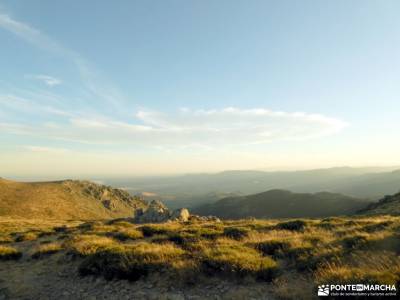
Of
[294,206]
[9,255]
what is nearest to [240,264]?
[9,255]

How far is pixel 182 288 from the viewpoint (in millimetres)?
8258

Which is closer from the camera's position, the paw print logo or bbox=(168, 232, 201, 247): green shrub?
the paw print logo

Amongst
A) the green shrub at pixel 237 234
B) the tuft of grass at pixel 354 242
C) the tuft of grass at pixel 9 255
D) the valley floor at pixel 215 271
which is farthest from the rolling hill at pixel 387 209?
the tuft of grass at pixel 9 255

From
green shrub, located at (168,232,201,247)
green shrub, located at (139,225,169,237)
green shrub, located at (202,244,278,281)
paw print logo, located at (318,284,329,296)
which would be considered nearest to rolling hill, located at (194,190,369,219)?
green shrub, located at (139,225,169,237)

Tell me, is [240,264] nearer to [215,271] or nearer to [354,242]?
[215,271]

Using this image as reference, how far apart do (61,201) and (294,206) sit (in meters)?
126

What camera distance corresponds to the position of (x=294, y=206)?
16050cm

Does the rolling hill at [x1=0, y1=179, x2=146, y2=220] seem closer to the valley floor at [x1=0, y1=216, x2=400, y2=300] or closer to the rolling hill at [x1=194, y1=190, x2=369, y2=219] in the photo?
the rolling hill at [x1=194, y1=190, x2=369, y2=219]

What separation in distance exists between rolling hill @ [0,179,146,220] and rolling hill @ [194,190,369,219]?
73680 mm

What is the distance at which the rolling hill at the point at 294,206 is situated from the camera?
13725cm

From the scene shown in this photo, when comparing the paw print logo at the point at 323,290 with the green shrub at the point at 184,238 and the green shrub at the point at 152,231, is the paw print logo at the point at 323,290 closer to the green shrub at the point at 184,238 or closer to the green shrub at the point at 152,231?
the green shrub at the point at 184,238

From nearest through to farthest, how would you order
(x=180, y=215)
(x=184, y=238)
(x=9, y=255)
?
(x=9, y=255), (x=184, y=238), (x=180, y=215)

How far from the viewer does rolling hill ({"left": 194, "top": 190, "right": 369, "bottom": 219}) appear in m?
137

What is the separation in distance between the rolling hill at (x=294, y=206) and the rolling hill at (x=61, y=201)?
242ft
